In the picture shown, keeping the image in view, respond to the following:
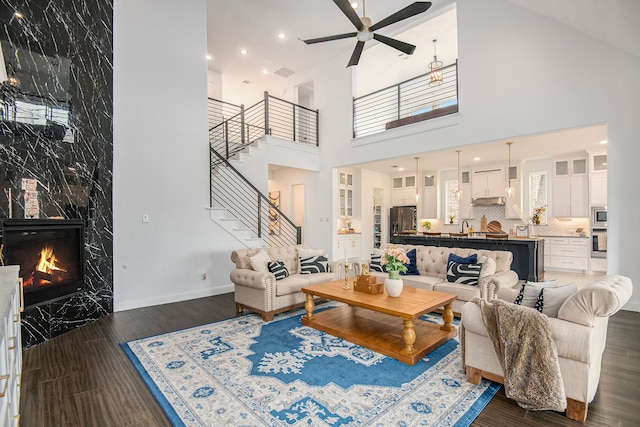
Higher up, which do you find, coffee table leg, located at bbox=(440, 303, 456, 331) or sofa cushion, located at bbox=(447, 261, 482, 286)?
sofa cushion, located at bbox=(447, 261, 482, 286)

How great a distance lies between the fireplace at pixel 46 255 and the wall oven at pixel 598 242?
9.74 m

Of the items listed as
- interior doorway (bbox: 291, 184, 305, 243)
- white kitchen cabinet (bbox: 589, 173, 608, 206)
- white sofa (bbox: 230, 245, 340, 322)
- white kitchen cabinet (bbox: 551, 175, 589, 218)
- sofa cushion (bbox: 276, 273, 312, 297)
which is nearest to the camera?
white sofa (bbox: 230, 245, 340, 322)

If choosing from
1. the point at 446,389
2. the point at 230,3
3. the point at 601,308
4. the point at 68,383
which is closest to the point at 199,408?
the point at 68,383

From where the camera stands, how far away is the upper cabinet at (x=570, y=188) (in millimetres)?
7543

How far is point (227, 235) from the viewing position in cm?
576

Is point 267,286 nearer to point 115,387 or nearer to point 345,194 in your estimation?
point 115,387

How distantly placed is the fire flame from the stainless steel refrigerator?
8.53 meters

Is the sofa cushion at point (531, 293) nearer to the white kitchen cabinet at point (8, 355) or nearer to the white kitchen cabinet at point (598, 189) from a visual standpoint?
the white kitchen cabinet at point (8, 355)

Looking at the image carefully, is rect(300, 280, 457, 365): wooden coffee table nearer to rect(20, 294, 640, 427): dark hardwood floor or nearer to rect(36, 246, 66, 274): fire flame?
rect(20, 294, 640, 427): dark hardwood floor

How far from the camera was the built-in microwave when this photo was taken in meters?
7.04

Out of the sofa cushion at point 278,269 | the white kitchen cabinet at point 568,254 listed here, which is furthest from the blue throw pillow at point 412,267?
the white kitchen cabinet at point 568,254

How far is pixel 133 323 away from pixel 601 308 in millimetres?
4650

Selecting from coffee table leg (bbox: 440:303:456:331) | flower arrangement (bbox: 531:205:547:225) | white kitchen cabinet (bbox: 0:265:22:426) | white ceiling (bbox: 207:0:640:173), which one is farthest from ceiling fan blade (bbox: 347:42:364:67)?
flower arrangement (bbox: 531:205:547:225)

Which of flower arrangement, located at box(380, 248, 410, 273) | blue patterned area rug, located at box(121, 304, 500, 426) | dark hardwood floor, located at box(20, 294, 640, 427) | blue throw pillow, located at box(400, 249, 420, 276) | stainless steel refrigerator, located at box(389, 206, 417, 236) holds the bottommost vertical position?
dark hardwood floor, located at box(20, 294, 640, 427)
